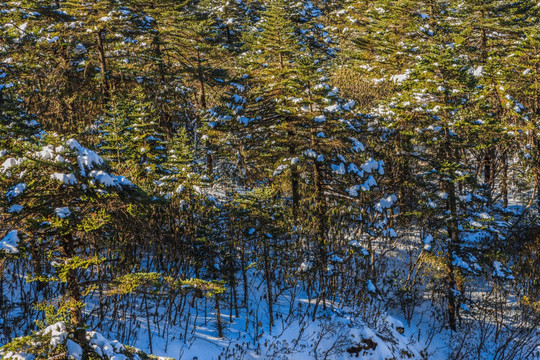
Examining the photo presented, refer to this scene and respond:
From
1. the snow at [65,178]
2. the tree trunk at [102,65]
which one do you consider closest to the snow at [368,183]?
the snow at [65,178]

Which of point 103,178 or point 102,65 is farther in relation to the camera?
point 102,65

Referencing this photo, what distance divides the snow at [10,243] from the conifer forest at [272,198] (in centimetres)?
33

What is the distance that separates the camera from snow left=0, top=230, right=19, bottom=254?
409cm

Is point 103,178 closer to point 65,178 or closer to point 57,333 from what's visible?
point 65,178

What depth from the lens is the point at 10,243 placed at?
4109mm

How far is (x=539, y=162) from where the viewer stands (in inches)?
665

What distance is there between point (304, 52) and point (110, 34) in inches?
352

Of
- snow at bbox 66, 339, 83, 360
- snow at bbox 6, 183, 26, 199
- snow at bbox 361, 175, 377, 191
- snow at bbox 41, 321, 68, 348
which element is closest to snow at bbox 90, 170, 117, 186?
snow at bbox 6, 183, 26, 199

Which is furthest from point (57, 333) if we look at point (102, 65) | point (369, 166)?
point (102, 65)

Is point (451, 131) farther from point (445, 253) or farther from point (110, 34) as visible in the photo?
point (110, 34)

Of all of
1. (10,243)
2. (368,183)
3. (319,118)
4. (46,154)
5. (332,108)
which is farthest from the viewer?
(368,183)

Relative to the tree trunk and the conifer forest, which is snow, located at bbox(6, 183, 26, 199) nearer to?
the conifer forest

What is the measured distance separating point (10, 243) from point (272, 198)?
900 centimetres

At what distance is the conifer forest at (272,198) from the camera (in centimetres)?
861
